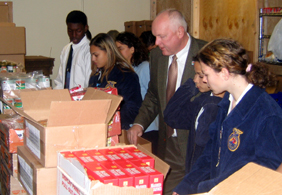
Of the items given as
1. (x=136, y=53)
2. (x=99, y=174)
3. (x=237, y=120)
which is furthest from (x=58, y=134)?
(x=136, y=53)

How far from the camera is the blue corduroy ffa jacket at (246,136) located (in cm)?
107

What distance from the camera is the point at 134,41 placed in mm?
3119

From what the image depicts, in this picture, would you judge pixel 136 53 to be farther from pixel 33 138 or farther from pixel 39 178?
pixel 39 178

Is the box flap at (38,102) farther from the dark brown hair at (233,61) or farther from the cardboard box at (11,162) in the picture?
the dark brown hair at (233,61)

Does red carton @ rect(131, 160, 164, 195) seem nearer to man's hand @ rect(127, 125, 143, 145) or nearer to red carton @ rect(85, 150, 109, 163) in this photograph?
red carton @ rect(85, 150, 109, 163)

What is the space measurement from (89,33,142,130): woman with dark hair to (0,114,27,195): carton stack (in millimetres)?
724

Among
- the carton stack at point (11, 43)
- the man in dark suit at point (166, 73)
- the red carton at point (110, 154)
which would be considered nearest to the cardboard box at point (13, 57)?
the carton stack at point (11, 43)

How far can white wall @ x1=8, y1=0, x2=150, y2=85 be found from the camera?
18.1 ft

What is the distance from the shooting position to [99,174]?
956 millimetres

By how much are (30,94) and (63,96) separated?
169mm

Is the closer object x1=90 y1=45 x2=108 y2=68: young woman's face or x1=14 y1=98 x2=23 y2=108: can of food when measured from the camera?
x1=14 y1=98 x2=23 y2=108: can of food

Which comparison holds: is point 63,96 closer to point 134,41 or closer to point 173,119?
point 173,119

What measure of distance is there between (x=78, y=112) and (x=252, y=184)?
2.75ft

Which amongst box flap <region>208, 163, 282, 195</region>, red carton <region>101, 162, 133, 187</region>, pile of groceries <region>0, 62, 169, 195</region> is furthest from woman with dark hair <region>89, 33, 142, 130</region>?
box flap <region>208, 163, 282, 195</region>
